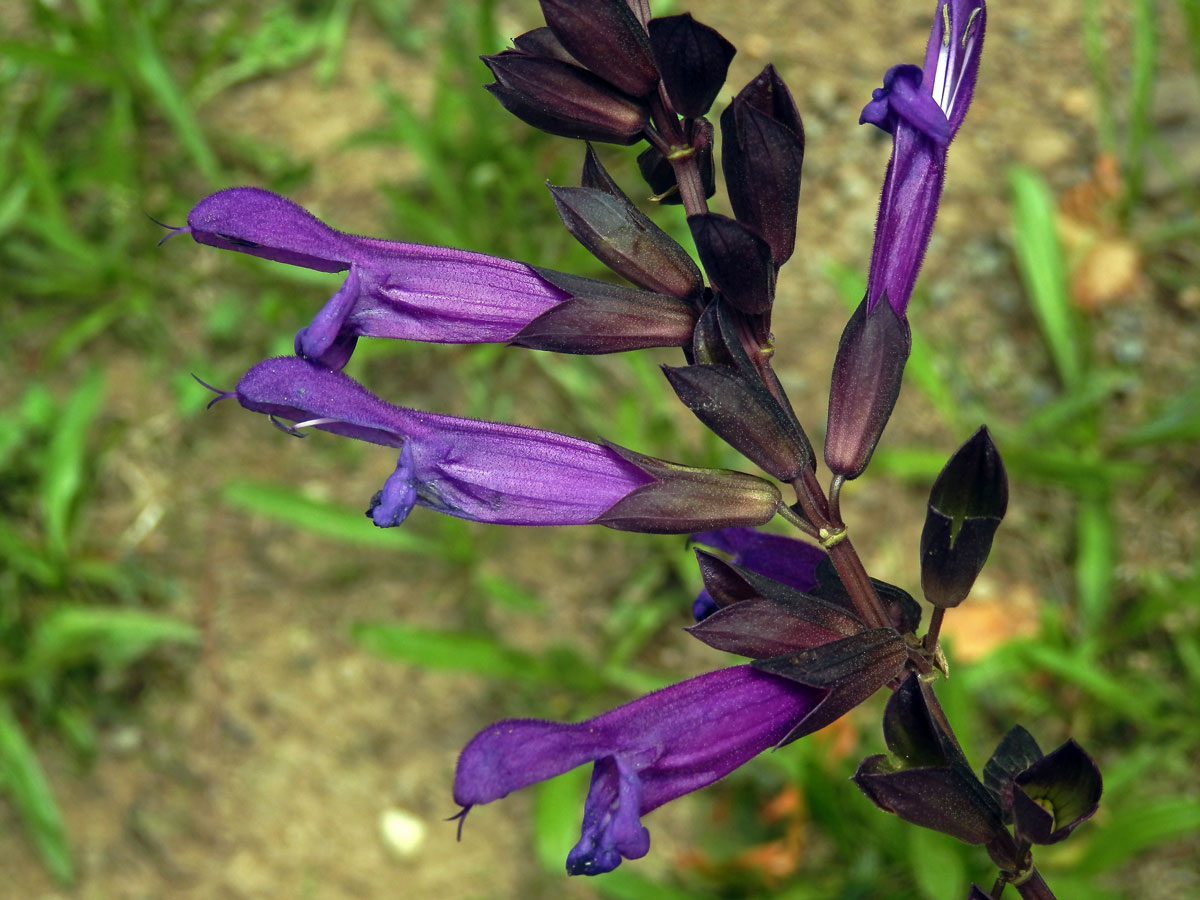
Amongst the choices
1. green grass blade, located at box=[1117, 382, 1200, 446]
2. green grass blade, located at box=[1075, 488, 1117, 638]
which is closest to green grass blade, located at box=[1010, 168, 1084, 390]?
green grass blade, located at box=[1117, 382, 1200, 446]

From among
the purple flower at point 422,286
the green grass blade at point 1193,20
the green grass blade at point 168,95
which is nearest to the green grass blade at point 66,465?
the green grass blade at point 168,95

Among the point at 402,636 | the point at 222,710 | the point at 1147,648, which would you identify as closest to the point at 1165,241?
the point at 1147,648

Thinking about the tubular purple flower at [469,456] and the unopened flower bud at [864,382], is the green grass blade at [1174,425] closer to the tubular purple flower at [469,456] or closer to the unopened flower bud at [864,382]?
the unopened flower bud at [864,382]

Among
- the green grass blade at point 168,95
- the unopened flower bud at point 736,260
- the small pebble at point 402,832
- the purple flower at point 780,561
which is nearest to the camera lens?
the unopened flower bud at point 736,260

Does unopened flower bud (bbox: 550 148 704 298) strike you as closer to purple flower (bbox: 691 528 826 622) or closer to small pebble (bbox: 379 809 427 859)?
purple flower (bbox: 691 528 826 622)

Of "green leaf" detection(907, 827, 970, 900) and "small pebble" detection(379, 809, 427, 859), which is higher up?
"green leaf" detection(907, 827, 970, 900)

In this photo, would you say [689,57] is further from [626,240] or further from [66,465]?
[66,465]

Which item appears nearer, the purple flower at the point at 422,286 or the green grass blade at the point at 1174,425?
the purple flower at the point at 422,286

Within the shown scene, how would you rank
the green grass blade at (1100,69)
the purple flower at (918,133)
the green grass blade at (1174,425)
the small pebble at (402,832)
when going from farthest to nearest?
the green grass blade at (1100,69), the small pebble at (402,832), the green grass blade at (1174,425), the purple flower at (918,133)
